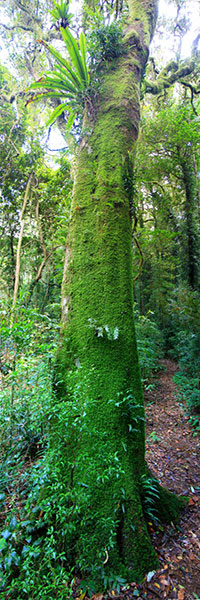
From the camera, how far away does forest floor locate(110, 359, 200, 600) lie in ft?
4.81

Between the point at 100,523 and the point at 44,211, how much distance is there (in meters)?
7.64

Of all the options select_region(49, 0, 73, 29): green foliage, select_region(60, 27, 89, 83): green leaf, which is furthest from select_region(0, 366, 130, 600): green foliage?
select_region(49, 0, 73, 29): green foliage

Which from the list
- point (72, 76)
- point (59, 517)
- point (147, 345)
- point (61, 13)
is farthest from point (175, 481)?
point (61, 13)

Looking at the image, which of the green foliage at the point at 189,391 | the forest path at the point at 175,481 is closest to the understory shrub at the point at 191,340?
the green foliage at the point at 189,391

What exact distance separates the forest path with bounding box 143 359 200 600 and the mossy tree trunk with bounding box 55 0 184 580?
0.15m

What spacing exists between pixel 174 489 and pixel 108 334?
1729 millimetres

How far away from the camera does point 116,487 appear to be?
164 cm

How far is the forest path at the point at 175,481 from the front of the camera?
4.92 ft

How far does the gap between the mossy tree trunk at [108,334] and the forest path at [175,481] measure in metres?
0.15

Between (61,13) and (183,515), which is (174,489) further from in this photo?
(61,13)

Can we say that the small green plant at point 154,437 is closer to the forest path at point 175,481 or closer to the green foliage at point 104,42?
the forest path at point 175,481

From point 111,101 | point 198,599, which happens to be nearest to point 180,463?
point 198,599

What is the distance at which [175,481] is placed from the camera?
8.49 ft

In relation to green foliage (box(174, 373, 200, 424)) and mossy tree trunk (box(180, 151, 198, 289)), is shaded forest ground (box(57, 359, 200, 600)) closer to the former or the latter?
green foliage (box(174, 373, 200, 424))
